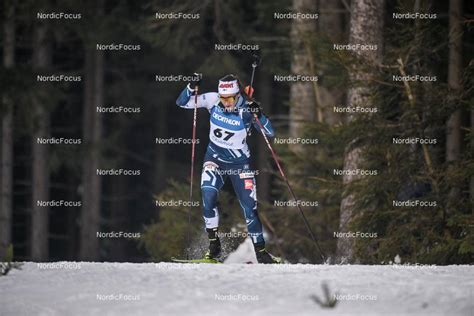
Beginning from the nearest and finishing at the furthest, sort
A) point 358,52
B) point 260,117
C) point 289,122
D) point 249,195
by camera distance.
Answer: point 260,117 < point 249,195 < point 358,52 < point 289,122

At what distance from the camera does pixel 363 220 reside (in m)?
13.9

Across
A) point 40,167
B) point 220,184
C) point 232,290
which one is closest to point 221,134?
point 220,184

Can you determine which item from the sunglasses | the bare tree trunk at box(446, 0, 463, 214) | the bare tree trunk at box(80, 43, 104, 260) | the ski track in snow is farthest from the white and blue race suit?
the bare tree trunk at box(80, 43, 104, 260)

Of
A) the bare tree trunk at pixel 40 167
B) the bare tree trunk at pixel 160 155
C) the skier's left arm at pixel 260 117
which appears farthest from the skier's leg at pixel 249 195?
the bare tree trunk at pixel 160 155

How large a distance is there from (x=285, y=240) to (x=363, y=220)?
3.98 m

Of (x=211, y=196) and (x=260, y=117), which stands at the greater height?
(x=260, y=117)

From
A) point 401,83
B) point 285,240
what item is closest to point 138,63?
point 285,240

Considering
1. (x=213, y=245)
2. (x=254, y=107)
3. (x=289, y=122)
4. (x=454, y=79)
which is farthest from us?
(x=289, y=122)

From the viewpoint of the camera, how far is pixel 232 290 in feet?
28.9

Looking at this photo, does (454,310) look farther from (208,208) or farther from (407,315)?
(208,208)

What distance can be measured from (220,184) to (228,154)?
0.44 m

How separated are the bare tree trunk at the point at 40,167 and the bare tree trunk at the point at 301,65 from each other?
8.34 m

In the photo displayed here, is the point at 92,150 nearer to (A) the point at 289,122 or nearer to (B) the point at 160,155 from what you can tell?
(A) the point at 289,122

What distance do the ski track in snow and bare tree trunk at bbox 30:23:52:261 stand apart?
50.6ft
